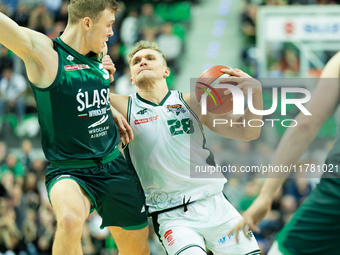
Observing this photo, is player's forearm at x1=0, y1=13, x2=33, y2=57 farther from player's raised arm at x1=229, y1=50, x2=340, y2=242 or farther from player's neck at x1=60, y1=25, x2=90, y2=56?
player's raised arm at x1=229, y1=50, x2=340, y2=242

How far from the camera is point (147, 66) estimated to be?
536cm

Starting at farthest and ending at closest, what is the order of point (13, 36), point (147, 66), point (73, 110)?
point (147, 66) < point (73, 110) < point (13, 36)

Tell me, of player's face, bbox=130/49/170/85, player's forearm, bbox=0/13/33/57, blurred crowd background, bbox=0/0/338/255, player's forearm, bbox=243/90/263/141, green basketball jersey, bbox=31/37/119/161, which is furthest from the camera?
blurred crowd background, bbox=0/0/338/255

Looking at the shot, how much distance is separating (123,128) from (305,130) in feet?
7.97

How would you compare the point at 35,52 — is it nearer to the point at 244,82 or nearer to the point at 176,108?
the point at 176,108

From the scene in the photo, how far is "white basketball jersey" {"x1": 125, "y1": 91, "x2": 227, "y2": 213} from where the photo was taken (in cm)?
509

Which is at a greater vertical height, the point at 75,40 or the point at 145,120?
the point at 75,40

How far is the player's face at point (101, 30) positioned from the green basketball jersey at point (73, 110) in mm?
161

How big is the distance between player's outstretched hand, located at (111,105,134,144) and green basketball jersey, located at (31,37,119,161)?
109 mm

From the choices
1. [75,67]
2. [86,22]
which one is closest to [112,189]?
[75,67]

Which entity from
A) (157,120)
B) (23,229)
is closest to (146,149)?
(157,120)

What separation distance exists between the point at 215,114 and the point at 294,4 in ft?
29.1

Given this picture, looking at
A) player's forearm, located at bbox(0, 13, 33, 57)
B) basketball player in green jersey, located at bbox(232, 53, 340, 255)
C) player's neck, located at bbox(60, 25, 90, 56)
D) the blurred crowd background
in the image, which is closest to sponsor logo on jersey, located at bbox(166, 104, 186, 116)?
player's neck, located at bbox(60, 25, 90, 56)

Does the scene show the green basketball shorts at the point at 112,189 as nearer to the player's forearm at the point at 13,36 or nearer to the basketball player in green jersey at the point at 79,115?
the basketball player in green jersey at the point at 79,115
